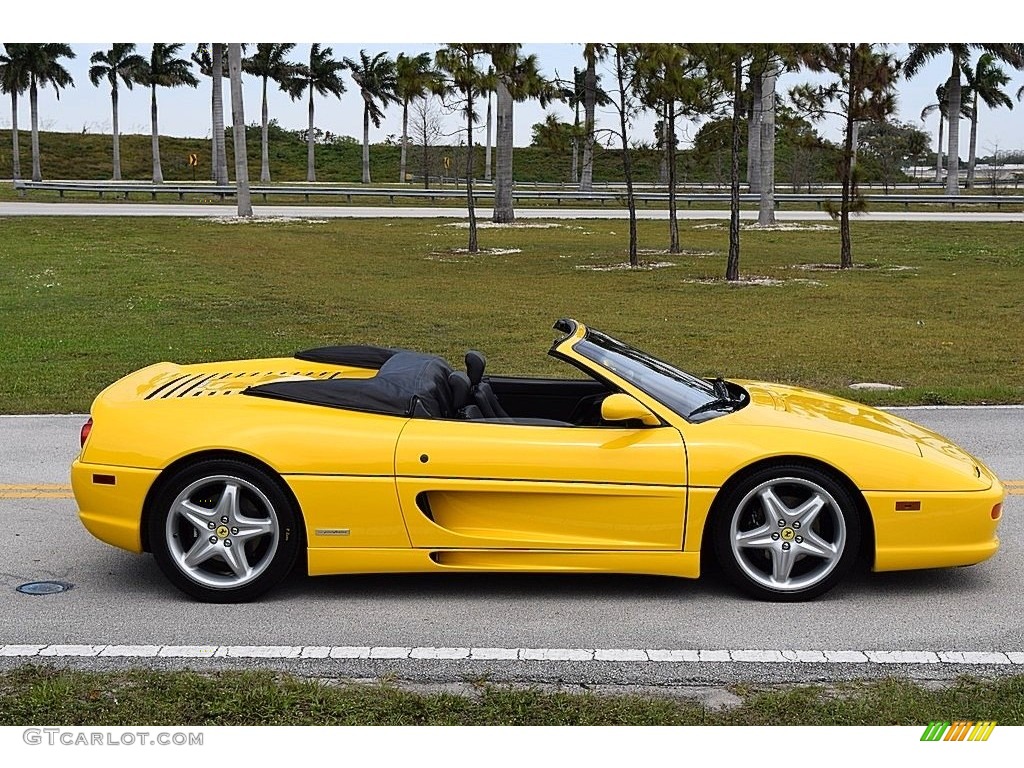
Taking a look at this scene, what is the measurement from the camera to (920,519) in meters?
5.34

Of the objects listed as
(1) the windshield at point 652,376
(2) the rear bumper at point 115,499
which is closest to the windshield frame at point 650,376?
(1) the windshield at point 652,376

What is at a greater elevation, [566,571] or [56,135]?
[56,135]

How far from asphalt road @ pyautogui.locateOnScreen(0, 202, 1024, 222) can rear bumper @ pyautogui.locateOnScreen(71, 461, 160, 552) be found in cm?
3491

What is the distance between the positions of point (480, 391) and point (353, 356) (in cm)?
96

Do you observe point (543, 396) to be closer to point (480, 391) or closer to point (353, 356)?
point (480, 391)

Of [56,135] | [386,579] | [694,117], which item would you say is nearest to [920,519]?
[386,579]

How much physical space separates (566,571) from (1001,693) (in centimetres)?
185

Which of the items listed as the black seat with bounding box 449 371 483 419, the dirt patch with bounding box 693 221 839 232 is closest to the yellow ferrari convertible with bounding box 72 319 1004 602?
the black seat with bounding box 449 371 483 419

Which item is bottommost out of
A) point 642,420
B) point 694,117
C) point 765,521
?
point 765,521

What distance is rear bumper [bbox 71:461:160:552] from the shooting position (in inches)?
212

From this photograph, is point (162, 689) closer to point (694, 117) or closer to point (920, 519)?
point (920, 519)

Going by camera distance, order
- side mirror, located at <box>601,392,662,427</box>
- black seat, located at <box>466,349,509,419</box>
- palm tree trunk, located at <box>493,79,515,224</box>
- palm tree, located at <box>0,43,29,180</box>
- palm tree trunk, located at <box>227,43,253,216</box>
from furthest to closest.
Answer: palm tree, located at <box>0,43,29,180</box> < palm tree trunk, located at <box>227,43,253,216</box> < palm tree trunk, located at <box>493,79,515,224</box> < black seat, located at <box>466,349,509,419</box> < side mirror, located at <box>601,392,662,427</box>

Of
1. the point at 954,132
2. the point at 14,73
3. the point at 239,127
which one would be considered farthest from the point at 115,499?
the point at 14,73

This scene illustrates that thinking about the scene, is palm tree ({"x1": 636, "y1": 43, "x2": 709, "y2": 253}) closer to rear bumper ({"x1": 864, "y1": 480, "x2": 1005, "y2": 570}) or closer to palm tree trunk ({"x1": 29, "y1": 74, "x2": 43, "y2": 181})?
rear bumper ({"x1": 864, "y1": 480, "x2": 1005, "y2": 570})
